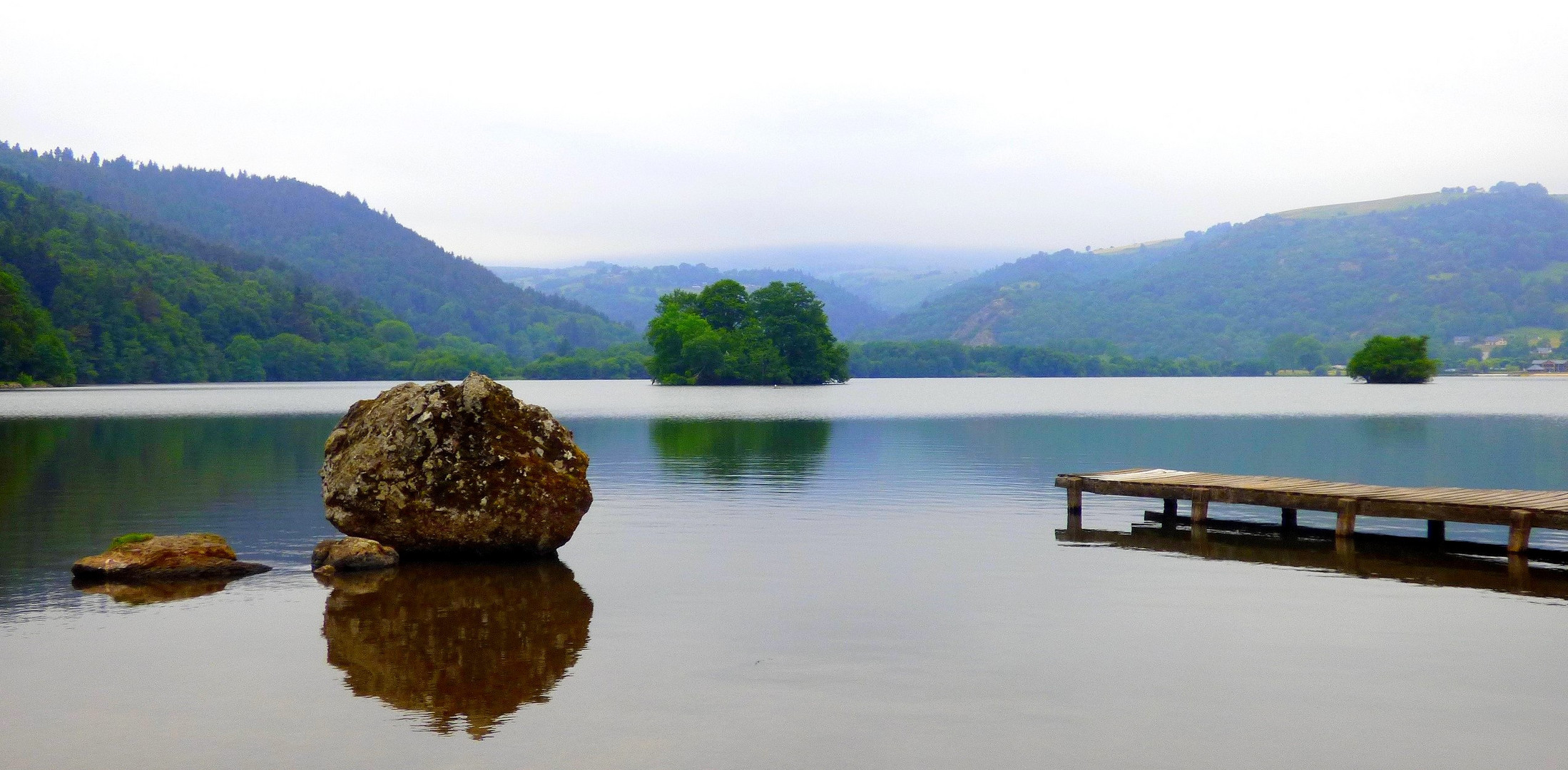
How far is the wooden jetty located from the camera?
61.7 feet

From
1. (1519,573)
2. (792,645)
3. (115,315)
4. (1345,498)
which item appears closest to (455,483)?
(792,645)

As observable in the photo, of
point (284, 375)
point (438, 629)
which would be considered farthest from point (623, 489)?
point (284, 375)

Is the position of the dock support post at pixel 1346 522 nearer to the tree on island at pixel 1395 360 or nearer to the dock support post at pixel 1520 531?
the dock support post at pixel 1520 531

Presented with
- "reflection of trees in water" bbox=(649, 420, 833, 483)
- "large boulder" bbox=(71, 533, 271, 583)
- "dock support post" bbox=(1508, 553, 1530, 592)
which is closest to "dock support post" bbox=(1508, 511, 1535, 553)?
"dock support post" bbox=(1508, 553, 1530, 592)

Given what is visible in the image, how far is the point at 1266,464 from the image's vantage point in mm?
37844

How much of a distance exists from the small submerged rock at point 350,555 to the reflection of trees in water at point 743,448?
15279mm

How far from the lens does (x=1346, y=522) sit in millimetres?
21219

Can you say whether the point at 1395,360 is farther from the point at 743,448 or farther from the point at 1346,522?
the point at 1346,522

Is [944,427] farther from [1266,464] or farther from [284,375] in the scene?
[284,375]

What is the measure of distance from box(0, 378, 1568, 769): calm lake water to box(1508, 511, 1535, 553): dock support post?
0.49 m

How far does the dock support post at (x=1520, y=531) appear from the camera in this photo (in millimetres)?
18547

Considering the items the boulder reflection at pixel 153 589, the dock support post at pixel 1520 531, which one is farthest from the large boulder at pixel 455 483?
the dock support post at pixel 1520 531

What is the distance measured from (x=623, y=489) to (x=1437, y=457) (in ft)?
95.2

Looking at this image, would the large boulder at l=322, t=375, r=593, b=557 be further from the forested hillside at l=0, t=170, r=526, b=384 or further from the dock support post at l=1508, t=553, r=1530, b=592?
the forested hillside at l=0, t=170, r=526, b=384
